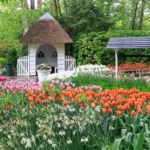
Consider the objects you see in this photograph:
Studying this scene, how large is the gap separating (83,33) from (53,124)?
22227mm

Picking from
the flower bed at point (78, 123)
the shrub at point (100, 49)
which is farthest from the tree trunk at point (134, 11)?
the flower bed at point (78, 123)

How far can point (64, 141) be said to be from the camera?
4.50m

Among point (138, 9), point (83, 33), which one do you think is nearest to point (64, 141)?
point (83, 33)

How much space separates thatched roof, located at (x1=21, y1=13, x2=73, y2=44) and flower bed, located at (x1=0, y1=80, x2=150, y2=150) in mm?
19446

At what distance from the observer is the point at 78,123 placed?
15.3ft

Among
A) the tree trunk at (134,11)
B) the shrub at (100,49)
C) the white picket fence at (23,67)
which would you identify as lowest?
the white picket fence at (23,67)

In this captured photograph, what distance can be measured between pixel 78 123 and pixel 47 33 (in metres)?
21.7

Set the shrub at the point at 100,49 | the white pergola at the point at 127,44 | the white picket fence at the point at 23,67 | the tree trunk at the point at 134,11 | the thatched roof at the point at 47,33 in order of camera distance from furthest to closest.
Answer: the tree trunk at the point at 134,11 < the thatched roof at the point at 47,33 < the white picket fence at the point at 23,67 < the shrub at the point at 100,49 < the white pergola at the point at 127,44

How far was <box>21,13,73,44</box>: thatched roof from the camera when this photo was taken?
25344 millimetres

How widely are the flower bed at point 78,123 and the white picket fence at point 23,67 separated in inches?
760

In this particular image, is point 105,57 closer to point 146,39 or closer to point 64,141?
point 146,39

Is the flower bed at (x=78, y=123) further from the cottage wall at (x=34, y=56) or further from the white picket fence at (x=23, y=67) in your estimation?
the cottage wall at (x=34, y=56)

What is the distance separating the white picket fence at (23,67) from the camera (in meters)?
25.2

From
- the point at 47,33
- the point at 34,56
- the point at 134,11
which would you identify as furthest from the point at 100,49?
the point at 134,11
